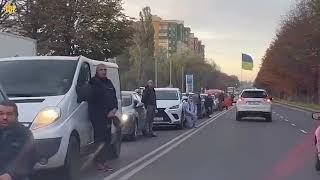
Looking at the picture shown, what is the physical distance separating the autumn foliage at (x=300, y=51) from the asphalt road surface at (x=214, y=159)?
102ft

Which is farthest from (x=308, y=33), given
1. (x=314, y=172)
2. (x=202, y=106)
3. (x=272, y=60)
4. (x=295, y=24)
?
(x=314, y=172)

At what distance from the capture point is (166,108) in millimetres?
24422

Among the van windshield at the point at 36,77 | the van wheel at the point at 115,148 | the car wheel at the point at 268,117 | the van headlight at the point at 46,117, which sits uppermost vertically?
the van windshield at the point at 36,77

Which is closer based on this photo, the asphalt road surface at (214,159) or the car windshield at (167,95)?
the asphalt road surface at (214,159)

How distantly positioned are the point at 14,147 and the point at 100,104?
19.1ft

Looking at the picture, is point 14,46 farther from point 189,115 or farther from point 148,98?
point 189,115

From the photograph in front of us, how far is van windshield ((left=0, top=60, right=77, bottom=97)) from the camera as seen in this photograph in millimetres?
10221

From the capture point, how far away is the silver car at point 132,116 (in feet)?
59.2

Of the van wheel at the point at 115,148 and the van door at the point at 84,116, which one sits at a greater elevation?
the van door at the point at 84,116

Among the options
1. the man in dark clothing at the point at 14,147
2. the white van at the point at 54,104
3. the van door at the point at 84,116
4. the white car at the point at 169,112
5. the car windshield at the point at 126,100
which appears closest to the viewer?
the man in dark clothing at the point at 14,147

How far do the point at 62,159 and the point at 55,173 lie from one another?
23.3 inches

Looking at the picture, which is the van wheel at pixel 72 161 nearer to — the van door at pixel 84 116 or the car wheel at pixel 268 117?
the van door at pixel 84 116

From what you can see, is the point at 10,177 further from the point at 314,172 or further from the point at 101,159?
the point at 314,172

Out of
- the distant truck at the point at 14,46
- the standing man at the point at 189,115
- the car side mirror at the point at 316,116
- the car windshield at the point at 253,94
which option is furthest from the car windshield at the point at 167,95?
the car side mirror at the point at 316,116
